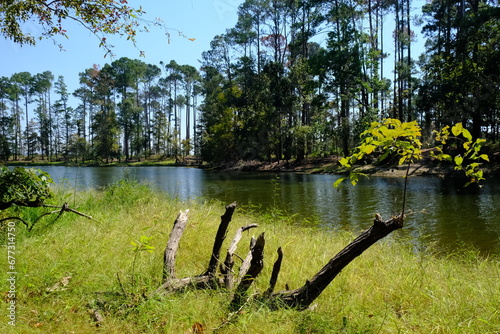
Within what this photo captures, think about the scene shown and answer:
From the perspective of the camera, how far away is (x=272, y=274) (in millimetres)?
2582

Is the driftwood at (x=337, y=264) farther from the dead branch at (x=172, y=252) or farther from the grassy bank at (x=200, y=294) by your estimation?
the dead branch at (x=172, y=252)

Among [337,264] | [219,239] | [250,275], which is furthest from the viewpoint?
[219,239]

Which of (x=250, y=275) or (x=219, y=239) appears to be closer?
(x=250, y=275)

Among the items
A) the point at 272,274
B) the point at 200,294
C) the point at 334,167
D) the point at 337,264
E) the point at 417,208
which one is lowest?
the point at 417,208

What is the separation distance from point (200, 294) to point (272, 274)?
616 mm

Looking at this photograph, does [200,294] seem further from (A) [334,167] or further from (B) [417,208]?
(A) [334,167]

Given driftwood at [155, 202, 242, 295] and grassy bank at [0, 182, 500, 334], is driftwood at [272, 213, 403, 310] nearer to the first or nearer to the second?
grassy bank at [0, 182, 500, 334]

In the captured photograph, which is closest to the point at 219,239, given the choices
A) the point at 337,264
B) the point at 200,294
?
the point at 200,294

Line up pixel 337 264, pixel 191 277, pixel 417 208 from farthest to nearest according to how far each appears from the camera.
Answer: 1. pixel 417 208
2. pixel 191 277
3. pixel 337 264

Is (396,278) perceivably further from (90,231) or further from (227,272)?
(90,231)

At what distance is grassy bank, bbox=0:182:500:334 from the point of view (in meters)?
2.21

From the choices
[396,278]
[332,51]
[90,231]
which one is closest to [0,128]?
[332,51]

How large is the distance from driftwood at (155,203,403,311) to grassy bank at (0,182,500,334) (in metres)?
0.11

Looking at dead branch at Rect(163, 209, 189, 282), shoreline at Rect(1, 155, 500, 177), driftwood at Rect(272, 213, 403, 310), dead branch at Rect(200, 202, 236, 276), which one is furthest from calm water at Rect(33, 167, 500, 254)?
dead branch at Rect(163, 209, 189, 282)
